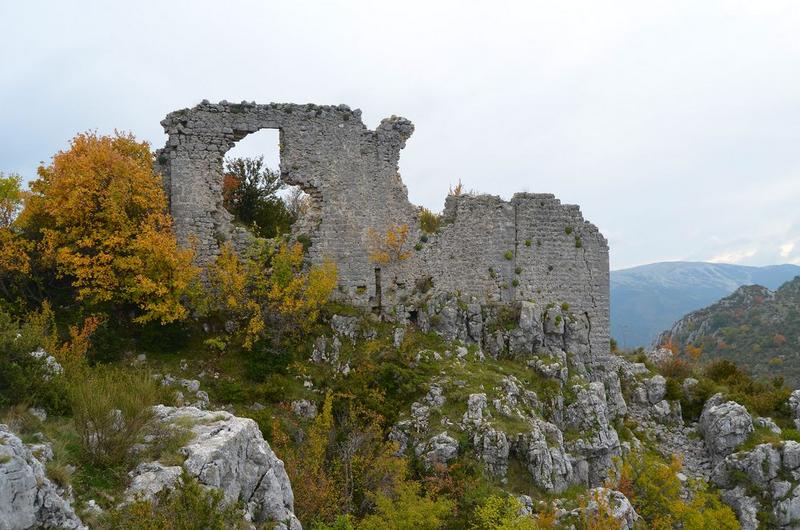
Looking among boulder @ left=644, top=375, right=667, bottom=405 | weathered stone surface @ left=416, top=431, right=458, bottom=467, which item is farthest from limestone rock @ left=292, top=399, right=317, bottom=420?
boulder @ left=644, top=375, right=667, bottom=405

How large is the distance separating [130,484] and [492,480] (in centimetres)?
798

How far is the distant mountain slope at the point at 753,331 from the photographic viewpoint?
41.0 meters

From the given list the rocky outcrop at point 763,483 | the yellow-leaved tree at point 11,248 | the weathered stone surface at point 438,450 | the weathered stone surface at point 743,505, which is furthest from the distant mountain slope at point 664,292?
the yellow-leaved tree at point 11,248

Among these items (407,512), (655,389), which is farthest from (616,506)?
(655,389)

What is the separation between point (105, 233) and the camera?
15.1m

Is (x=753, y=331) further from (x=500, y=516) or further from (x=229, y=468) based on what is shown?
(x=229, y=468)

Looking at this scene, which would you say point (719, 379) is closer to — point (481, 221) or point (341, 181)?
point (481, 221)

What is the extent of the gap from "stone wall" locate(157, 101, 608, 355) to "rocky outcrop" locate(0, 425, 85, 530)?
390 inches

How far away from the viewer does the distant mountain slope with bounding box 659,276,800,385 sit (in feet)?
134

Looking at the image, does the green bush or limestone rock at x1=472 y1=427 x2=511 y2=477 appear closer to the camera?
the green bush

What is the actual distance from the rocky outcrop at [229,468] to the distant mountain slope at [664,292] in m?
97.8

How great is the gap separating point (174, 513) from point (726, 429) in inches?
651

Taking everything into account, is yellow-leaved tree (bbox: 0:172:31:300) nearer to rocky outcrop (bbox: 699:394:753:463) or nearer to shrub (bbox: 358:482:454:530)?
shrub (bbox: 358:482:454:530)

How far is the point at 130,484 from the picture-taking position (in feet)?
28.5
